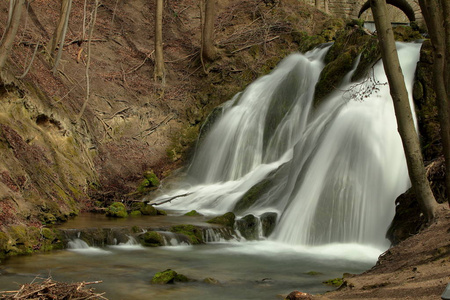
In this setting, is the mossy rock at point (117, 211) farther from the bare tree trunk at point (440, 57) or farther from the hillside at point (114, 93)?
the bare tree trunk at point (440, 57)

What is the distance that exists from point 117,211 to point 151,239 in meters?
2.88

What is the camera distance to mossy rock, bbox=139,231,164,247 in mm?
9773

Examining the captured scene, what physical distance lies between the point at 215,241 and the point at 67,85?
8765 mm

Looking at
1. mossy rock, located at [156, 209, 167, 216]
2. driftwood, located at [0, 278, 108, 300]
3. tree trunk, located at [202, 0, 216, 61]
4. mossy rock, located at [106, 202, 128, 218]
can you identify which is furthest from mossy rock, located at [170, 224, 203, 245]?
tree trunk, located at [202, 0, 216, 61]

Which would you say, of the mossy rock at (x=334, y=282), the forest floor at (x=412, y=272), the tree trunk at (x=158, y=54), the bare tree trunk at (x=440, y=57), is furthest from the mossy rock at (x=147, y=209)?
the tree trunk at (x=158, y=54)

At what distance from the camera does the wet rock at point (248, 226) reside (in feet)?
35.4

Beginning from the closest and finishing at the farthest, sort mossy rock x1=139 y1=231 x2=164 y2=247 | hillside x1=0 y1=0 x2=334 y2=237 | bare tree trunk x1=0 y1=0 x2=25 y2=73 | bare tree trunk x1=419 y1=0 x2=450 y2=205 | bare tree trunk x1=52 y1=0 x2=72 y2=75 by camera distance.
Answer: bare tree trunk x1=419 y1=0 x2=450 y2=205, mossy rock x1=139 y1=231 x2=164 y2=247, bare tree trunk x1=0 y1=0 x2=25 y2=73, hillside x1=0 y1=0 x2=334 y2=237, bare tree trunk x1=52 y1=0 x2=72 y2=75

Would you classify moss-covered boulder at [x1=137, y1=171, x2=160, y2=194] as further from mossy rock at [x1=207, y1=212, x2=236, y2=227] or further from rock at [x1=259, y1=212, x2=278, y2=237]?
rock at [x1=259, y1=212, x2=278, y2=237]

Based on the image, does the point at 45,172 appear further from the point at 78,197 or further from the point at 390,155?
the point at 390,155

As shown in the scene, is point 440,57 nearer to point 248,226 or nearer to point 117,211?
point 248,226

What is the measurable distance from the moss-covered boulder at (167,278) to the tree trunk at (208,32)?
49.3 feet

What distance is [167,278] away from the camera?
281 inches

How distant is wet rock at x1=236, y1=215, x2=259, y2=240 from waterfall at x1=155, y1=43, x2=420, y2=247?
0.45 metres

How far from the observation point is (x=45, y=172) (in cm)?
1195
